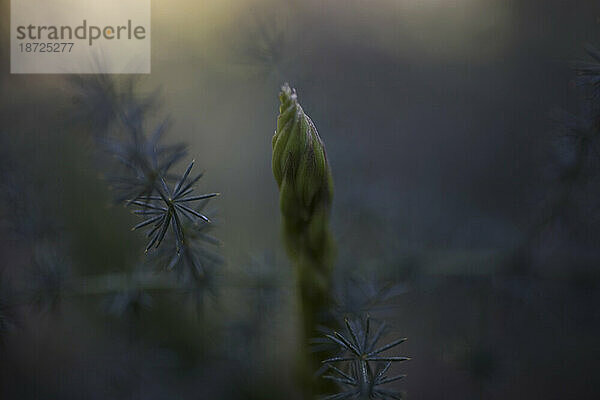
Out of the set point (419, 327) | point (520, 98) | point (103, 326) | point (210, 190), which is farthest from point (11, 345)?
point (520, 98)

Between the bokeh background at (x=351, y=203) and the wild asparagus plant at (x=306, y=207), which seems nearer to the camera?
the wild asparagus plant at (x=306, y=207)

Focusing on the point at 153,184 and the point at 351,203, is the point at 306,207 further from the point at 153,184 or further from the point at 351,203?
the point at 351,203

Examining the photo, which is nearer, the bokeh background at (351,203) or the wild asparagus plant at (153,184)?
the wild asparagus plant at (153,184)

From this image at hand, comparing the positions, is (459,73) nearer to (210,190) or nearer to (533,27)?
(533,27)

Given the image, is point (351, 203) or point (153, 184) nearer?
point (153, 184)

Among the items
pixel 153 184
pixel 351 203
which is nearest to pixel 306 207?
pixel 153 184
